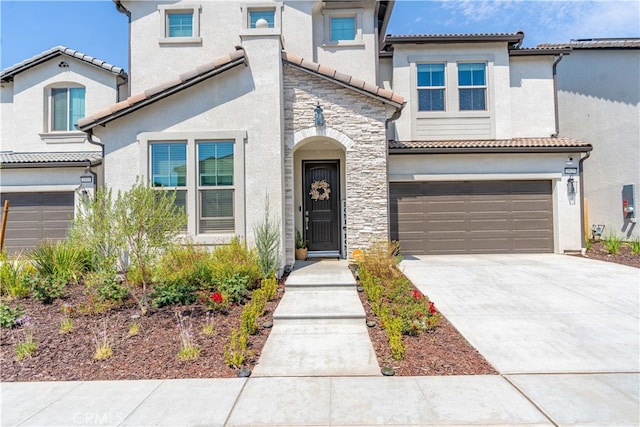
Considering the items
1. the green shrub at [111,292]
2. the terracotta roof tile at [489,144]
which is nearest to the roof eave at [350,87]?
the terracotta roof tile at [489,144]

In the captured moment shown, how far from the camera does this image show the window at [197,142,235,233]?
800 cm

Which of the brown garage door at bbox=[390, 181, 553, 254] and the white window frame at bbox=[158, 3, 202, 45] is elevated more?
the white window frame at bbox=[158, 3, 202, 45]

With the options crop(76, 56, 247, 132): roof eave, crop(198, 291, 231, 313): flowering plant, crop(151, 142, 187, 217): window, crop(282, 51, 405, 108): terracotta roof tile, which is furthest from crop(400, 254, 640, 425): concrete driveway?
crop(76, 56, 247, 132): roof eave

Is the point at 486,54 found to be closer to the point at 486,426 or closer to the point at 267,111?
the point at 267,111

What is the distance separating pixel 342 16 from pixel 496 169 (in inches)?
286

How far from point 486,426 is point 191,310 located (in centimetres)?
456

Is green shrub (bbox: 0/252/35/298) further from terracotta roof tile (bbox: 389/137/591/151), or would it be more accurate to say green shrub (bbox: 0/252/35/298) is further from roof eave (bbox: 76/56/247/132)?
terracotta roof tile (bbox: 389/137/591/151)

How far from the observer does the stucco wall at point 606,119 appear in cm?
1235

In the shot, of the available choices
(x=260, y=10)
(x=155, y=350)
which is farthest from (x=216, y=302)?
(x=260, y=10)

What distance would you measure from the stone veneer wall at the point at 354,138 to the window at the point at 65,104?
916cm

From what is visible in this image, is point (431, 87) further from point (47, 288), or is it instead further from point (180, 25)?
point (47, 288)

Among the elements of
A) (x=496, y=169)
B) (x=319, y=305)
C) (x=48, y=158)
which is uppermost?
(x=48, y=158)

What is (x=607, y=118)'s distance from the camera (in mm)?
13125

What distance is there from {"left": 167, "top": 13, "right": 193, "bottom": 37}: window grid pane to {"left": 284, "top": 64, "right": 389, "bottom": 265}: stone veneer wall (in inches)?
219
